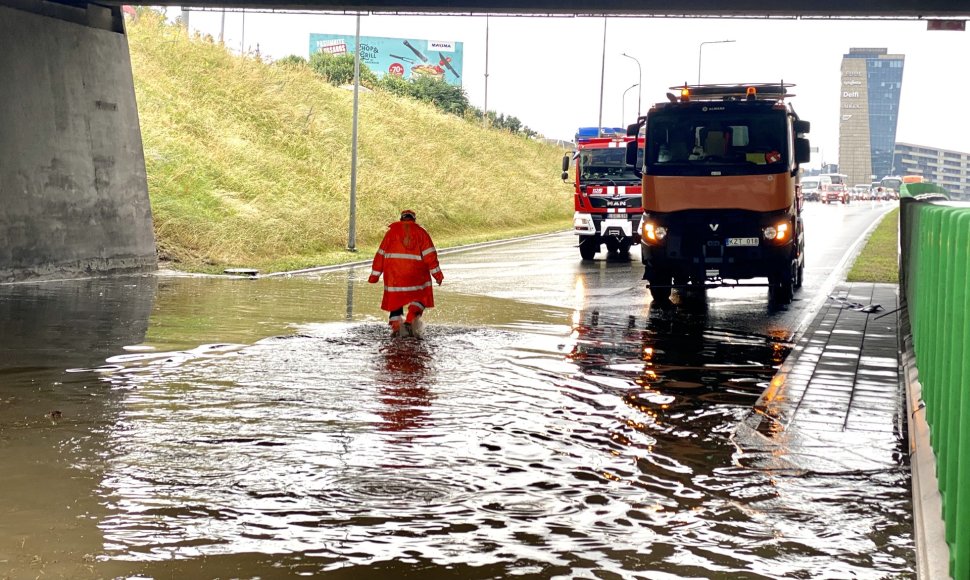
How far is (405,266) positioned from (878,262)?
53.2 feet

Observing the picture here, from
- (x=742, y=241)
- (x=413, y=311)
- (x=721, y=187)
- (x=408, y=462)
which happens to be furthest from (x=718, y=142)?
(x=408, y=462)

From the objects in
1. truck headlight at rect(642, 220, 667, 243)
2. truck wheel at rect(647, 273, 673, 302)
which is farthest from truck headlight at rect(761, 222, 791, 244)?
truck wheel at rect(647, 273, 673, 302)

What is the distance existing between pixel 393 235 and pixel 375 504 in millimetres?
8171

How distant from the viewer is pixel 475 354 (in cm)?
1310

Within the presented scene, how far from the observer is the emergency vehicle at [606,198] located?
31.0m

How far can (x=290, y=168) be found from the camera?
4328 centimetres

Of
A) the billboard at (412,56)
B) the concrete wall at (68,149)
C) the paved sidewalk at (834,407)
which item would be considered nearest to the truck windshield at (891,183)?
the billboard at (412,56)

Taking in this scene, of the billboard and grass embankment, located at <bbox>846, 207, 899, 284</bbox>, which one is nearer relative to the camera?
grass embankment, located at <bbox>846, 207, 899, 284</bbox>

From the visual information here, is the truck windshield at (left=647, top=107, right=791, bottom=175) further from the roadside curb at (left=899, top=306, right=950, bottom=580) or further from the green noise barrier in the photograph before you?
the green noise barrier

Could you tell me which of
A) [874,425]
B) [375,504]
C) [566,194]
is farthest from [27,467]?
[566,194]

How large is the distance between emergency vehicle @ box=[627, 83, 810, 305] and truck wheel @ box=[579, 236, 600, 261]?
12181 mm

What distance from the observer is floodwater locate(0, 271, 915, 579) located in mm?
5836

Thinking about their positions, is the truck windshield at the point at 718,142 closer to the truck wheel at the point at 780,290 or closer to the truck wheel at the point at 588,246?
the truck wheel at the point at 780,290

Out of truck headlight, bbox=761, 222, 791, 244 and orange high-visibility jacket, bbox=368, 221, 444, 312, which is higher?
truck headlight, bbox=761, 222, 791, 244
